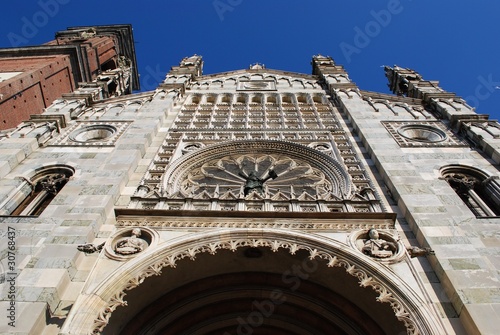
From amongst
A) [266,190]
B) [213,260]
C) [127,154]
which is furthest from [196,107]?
[213,260]

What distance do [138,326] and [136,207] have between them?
265 cm

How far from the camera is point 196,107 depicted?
58.2ft

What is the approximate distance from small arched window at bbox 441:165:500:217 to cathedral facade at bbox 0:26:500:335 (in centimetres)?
4

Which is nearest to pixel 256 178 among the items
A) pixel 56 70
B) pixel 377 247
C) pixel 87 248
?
pixel 377 247

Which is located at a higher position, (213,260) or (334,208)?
(334,208)

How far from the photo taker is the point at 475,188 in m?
11.2

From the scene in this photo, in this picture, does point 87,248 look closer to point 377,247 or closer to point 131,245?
point 131,245

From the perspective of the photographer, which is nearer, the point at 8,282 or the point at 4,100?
the point at 8,282

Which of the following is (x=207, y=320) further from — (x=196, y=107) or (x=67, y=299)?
(x=196, y=107)

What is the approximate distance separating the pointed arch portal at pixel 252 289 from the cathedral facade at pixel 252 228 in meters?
0.03

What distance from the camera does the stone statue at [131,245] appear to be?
8216 mm

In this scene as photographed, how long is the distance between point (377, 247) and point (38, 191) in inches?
335

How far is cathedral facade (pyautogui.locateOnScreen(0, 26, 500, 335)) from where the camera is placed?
293 inches

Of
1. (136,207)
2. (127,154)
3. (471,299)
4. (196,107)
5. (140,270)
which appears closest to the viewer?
(471,299)
